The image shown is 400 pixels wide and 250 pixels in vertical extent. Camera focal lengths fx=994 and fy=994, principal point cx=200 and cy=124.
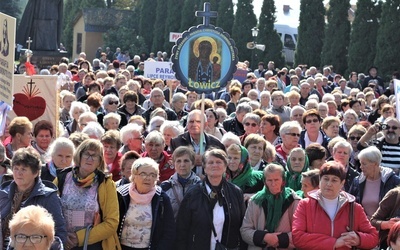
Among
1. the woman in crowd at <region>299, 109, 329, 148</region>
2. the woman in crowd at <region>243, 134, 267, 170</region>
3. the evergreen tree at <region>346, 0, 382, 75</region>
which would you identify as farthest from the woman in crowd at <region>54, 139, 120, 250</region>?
the evergreen tree at <region>346, 0, 382, 75</region>

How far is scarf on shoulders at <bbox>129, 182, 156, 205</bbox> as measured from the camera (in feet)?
28.3

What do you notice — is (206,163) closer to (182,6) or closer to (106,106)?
(106,106)

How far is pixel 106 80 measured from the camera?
18891 mm

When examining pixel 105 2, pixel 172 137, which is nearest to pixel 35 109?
pixel 172 137

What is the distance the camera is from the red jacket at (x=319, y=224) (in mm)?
8453

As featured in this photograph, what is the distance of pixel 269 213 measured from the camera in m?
8.82

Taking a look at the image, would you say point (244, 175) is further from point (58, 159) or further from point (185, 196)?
point (58, 159)

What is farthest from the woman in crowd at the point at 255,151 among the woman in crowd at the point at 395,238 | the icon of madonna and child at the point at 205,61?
the woman in crowd at the point at 395,238

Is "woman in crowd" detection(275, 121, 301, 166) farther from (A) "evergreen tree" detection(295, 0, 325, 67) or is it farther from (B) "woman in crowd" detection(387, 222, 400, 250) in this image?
(A) "evergreen tree" detection(295, 0, 325, 67)

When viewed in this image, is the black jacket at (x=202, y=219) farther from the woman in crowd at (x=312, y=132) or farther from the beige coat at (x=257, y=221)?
the woman in crowd at (x=312, y=132)

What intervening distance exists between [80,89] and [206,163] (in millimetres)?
10244

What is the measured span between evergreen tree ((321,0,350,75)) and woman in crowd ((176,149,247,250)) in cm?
2940

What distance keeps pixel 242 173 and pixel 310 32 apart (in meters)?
30.9

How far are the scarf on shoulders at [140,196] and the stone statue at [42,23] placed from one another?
19.1 meters
